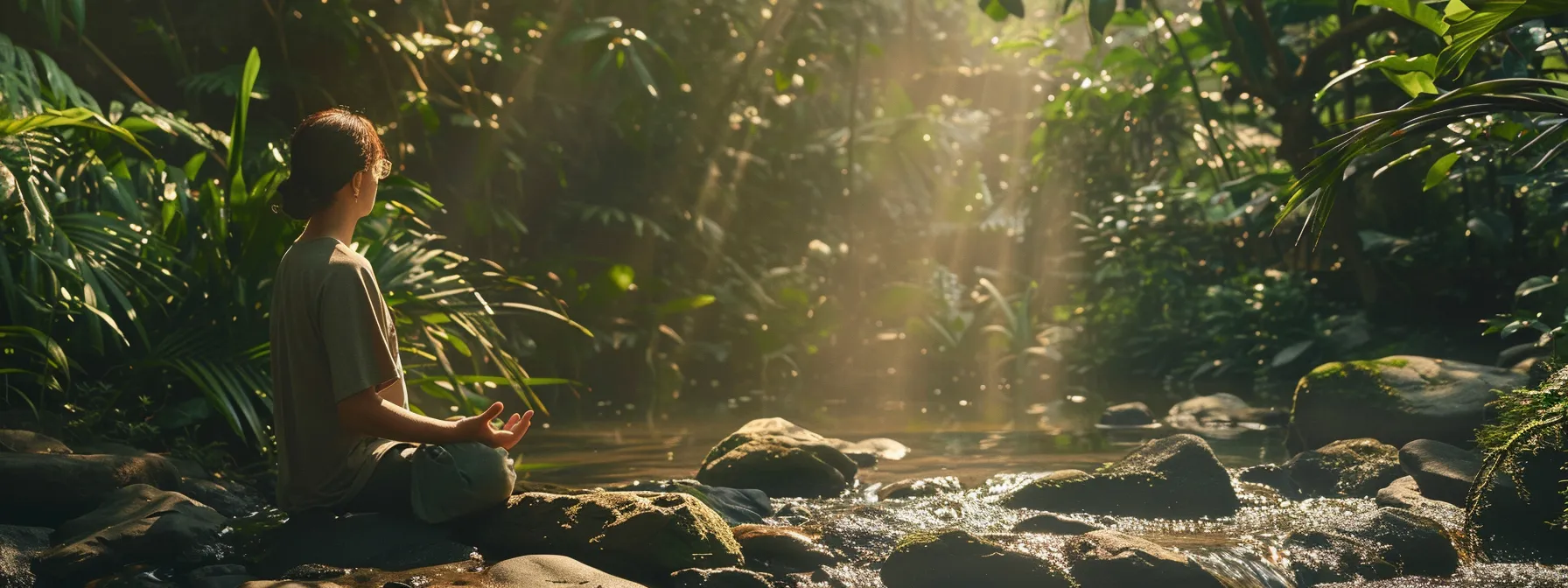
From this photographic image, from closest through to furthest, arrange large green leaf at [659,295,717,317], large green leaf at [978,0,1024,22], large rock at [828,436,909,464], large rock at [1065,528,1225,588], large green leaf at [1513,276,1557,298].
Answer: large rock at [1065,528,1225,588] < large green leaf at [1513,276,1557,298] < large green leaf at [978,0,1024,22] < large rock at [828,436,909,464] < large green leaf at [659,295,717,317]

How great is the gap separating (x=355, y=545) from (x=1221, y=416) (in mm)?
5741

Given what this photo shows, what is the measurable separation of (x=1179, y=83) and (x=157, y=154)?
6752 millimetres

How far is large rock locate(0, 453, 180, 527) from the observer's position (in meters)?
3.61

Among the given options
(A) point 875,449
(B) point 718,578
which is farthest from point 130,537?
(A) point 875,449

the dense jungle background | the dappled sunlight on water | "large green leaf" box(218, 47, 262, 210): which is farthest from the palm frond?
"large green leaf" box(218, 47, 262, 210)

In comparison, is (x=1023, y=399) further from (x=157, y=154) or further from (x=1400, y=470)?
(x=157, y=154)

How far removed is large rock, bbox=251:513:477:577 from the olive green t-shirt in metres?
0.07

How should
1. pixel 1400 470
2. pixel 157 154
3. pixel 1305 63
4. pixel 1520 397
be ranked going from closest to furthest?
pixel 1520 397 < pixel 1400 470 < pixel 157 154 < pixel 1305 63

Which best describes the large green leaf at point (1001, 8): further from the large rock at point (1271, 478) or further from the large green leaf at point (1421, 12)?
the large rock at point (1271, 478)

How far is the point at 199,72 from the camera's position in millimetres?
7395

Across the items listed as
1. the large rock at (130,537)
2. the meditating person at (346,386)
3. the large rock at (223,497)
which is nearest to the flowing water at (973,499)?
the meditating person at (346,386)

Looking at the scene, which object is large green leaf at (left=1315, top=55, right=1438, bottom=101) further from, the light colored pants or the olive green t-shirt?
the olive green t-shirt

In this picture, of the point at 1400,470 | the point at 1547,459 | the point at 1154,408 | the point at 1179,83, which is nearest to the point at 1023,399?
the point at 1154,408

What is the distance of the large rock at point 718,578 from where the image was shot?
132 inches
